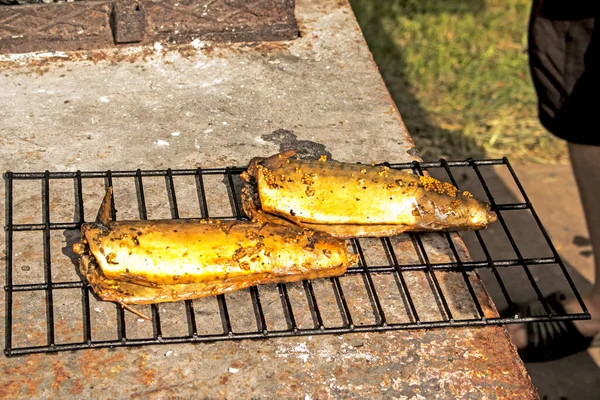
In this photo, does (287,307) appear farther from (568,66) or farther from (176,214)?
(568,66)

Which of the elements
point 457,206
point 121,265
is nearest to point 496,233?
point 457,206

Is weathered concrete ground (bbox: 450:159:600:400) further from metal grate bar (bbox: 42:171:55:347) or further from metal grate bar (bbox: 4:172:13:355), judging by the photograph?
metal grate bar (bbox: 4:172:13:355)

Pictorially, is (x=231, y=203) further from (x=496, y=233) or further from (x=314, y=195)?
(x=496, y=233)

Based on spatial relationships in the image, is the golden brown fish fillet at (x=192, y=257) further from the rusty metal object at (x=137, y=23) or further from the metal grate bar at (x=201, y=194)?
the rusty metal object at (x=137, y=23)

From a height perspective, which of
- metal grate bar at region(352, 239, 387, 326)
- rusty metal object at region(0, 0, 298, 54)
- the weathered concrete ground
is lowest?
the weathered concrete ground

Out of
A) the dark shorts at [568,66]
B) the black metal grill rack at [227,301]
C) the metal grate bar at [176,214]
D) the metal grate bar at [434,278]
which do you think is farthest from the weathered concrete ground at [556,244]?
Answer: the metal grate bar at [176,214]

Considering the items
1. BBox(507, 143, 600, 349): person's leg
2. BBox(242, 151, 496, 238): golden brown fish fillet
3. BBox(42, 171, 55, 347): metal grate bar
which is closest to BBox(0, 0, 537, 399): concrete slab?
BBox(42, 171, 55, 347): metal grate bar
